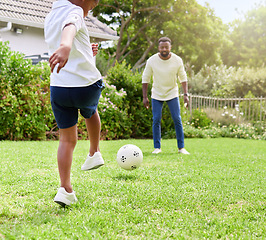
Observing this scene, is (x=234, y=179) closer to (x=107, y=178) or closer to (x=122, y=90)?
(x=107, y=178)

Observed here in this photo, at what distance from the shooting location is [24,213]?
2.34 meters

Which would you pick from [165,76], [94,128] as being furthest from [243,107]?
[94,128]

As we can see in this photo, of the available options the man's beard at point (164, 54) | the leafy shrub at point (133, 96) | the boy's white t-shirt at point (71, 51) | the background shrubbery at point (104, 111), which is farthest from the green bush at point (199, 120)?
the boy's white t-shirt at point (71, 51)

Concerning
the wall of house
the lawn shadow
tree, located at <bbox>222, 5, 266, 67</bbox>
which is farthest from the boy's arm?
tree, located at <bbox>222, 5, 266, 67</bbox>

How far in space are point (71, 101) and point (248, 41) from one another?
44280mm

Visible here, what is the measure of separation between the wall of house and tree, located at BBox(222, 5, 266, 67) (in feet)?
100

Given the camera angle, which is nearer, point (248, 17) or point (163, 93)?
point (163, 93)

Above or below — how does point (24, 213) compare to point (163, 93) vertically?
Answer: below

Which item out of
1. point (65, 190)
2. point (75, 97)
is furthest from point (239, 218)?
point (75, 97)

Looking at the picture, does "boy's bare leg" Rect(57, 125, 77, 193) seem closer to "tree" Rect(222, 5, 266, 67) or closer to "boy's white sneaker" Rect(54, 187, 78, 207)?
"boy's white sneaker" Rect(54, 187, 78, 207)

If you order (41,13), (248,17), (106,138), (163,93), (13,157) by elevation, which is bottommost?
(106,138)

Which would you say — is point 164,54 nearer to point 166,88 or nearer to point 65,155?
point 166,88

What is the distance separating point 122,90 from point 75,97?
726 centimetres

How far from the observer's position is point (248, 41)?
139 ft
